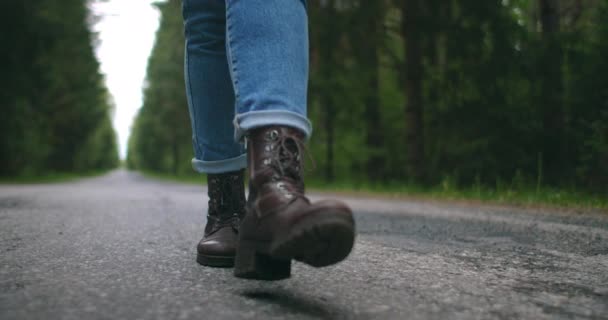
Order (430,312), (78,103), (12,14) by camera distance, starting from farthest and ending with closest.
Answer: (78,103) < (12,14) < (430,312)

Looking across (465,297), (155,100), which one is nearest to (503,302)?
(465,297)

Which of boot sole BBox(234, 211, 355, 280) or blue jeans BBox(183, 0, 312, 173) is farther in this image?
blue jeans BBox(183, 0, 312, 173)

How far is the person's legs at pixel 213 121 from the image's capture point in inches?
60.7

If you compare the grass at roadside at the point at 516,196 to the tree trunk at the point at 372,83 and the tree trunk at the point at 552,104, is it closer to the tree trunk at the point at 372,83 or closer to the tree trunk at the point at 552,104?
the tree trunk at the point at 552,104

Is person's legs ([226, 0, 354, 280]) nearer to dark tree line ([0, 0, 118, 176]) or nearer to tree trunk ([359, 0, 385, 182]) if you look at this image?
tree trunk ([359, 0, 385, 182])

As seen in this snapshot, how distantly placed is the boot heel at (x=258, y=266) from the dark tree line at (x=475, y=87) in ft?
11.5

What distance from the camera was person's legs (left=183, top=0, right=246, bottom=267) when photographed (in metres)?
1.54

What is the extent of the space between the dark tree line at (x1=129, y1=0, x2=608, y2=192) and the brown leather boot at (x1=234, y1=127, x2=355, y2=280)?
3395 mm

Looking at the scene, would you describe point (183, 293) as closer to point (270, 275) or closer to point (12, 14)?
point (270, 275)

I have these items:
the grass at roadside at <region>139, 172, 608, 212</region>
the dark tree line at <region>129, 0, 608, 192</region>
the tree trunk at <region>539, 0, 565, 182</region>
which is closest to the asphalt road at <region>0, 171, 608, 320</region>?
the grass at roadside at <region>139, 172, 608, 212</region>

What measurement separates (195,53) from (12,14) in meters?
13.7

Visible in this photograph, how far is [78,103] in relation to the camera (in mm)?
24500

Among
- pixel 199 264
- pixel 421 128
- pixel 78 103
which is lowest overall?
pixel 199 264

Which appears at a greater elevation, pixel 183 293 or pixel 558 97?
pixel 558 97
